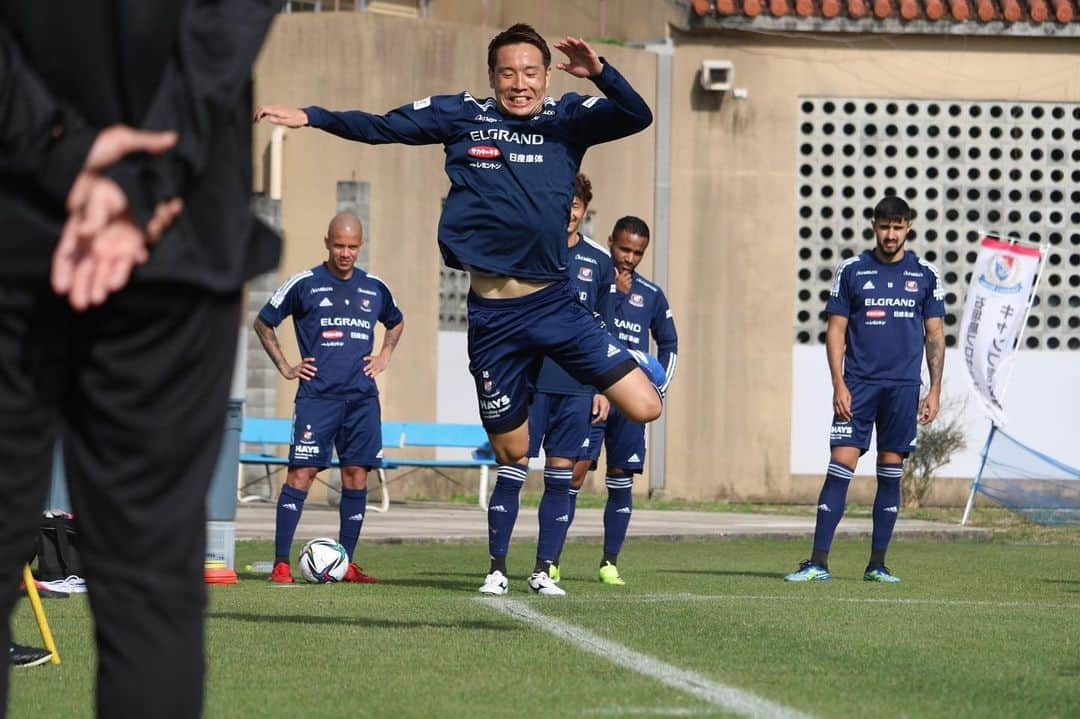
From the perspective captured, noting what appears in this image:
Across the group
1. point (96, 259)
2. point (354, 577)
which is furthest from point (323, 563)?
point (96, 259)

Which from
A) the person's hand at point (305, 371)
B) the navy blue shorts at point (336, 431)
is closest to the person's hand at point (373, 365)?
the navy blue shorts at point (336, 431)

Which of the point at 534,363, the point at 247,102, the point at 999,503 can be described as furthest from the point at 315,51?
the point at 247,102

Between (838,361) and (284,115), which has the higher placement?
(284,115)

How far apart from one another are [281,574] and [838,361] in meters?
3.78

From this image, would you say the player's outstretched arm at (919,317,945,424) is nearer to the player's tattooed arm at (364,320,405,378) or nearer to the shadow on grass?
the player's tattooed arm at (364,320,405,378)

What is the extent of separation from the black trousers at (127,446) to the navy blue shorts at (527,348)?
551 cm

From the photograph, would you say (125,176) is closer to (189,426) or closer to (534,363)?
(189,426)

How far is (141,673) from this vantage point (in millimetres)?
3232

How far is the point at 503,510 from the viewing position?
11.1 m

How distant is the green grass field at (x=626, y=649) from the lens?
5820 mm

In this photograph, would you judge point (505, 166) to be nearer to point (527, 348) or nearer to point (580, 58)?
point (527, 348)

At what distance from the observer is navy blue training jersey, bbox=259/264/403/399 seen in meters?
12.8

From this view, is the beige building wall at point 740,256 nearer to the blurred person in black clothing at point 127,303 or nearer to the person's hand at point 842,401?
the person's hand at point 842,401

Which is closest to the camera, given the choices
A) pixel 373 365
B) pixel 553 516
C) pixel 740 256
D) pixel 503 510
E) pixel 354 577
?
pixel 503 510
